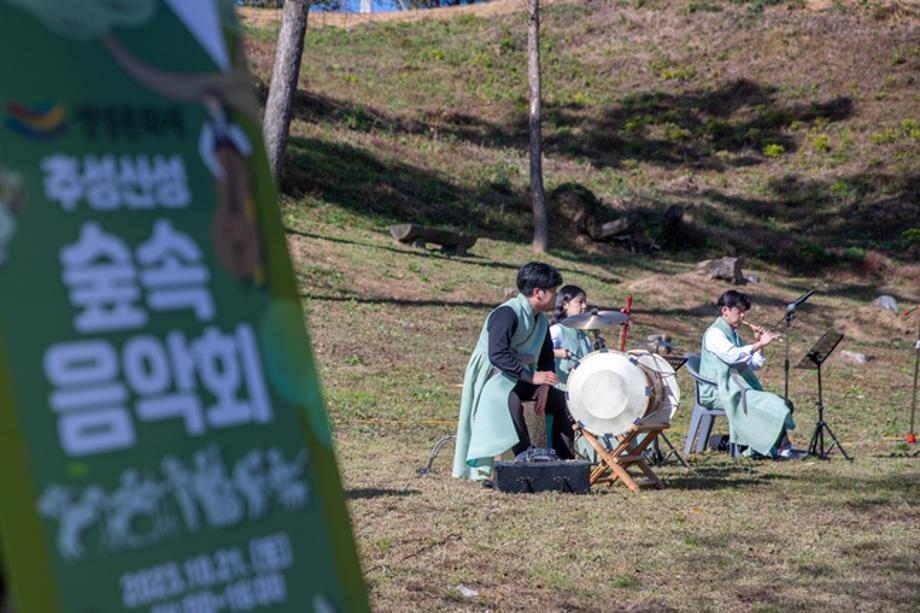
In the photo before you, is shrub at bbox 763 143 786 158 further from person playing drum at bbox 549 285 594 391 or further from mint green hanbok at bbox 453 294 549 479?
mint green hanbok at bbox 453 294 549 479

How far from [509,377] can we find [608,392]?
72 centimetres

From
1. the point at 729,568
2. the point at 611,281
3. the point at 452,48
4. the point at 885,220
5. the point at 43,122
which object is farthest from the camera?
the point at 452,48

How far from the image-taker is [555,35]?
46375 mm

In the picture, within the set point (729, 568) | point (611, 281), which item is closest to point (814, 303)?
point (611, 281)

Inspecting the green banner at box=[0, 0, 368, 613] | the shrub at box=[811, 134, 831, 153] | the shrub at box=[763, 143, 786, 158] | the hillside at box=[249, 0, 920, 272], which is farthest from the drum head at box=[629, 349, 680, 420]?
the shrub at box=[811, 134, 831, 153]

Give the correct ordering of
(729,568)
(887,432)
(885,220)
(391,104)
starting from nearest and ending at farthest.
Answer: (729,568)
(887,432)
(885,220)
(391,104)

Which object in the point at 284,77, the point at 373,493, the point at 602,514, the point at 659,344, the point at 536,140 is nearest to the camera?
the point at 602,514

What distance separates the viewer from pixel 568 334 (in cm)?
1033

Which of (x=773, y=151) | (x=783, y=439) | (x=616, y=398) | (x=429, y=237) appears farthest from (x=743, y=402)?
(x=773, y=151)

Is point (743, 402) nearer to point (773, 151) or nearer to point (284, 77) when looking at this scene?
point (284, 77)

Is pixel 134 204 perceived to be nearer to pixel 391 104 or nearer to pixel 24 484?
pixel 24 484

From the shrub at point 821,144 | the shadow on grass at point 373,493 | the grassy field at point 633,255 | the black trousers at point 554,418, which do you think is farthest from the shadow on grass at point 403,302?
the shrub at point 821,144

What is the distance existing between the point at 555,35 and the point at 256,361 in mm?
45623

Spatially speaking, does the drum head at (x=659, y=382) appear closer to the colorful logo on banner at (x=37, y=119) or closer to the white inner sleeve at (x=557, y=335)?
the white inner sleeve at (x=557, y=335)
